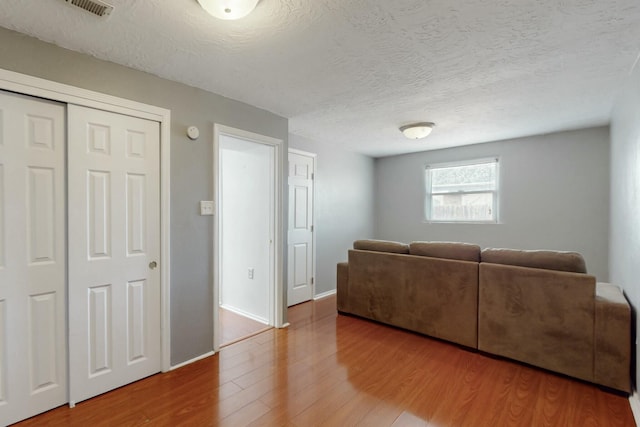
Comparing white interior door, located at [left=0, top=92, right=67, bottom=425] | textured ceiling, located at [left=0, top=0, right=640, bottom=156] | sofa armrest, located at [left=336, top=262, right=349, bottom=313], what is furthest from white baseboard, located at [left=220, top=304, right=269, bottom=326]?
textured ceiling, located at [left=0, top=0, right=640, bottom=156]

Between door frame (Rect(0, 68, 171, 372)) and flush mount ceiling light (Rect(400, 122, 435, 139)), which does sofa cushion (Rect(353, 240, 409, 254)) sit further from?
door frame (Rect(0, 68, 171, 372))

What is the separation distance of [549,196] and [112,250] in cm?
489

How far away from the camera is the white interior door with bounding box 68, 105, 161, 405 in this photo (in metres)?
1.90

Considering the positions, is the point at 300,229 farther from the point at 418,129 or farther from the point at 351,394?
the point at 351,394

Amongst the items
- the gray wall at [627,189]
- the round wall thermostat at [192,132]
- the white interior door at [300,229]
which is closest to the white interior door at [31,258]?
the round wall thermostat at [192,132]

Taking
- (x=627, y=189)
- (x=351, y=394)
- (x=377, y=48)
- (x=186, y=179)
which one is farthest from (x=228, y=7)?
(x=627, y=189)

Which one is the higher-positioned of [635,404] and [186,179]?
[186,179]

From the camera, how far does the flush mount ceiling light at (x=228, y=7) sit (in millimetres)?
1349

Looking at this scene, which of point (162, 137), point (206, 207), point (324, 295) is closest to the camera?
point (162, 137)

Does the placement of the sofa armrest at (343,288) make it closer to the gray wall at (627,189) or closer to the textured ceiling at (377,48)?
the textured ceiling at (377,48)

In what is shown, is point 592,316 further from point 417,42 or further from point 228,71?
point 228,71

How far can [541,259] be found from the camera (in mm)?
2383

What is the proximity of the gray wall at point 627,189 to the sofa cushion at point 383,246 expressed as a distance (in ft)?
5.54

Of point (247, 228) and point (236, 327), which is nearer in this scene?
point (236, 327)
